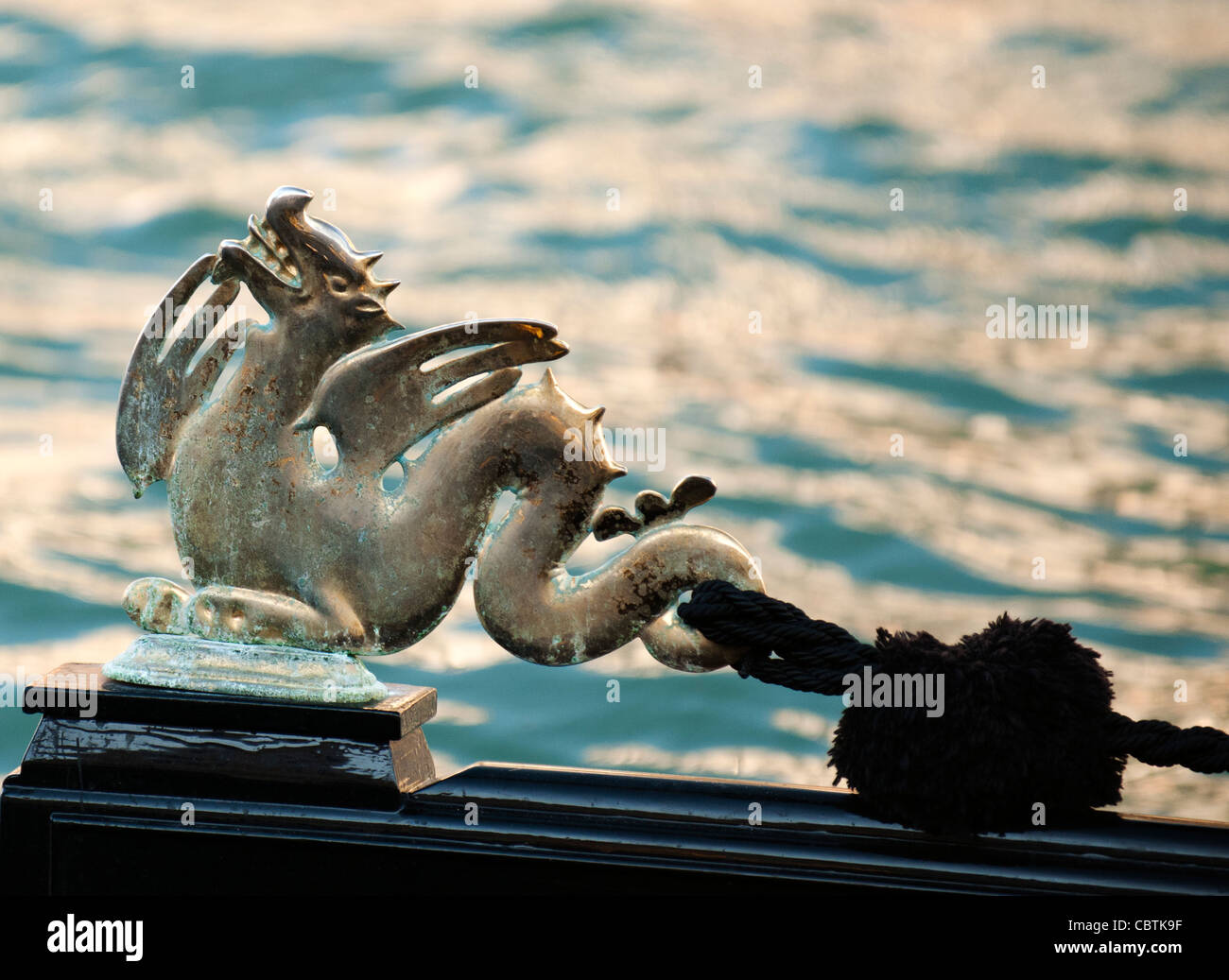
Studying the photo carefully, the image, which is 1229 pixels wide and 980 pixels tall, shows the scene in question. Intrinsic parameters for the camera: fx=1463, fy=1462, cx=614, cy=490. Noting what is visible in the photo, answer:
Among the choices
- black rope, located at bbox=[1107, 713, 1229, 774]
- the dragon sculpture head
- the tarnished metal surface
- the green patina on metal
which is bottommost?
black rope, located at bbox=[1107, 713, 1229, 774]

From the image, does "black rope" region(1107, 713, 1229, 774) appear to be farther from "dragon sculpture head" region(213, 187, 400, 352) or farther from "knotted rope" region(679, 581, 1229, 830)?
"dragon sculpture head" region(213, 187, 400, 352)

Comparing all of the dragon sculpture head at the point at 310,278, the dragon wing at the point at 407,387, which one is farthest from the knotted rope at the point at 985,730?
the dragon sculpture head at the point at 310,278

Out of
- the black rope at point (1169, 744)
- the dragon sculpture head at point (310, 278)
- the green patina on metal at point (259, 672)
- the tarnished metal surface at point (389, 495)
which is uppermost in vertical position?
the dragon sculpture head at point (310, 278)

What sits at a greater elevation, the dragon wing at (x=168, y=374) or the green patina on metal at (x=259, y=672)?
the dragon wing at (x=168, y=374)

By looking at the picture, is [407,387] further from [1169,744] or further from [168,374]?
[1169,744]

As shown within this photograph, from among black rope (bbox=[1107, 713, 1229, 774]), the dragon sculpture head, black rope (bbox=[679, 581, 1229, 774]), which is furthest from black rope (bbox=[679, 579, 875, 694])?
the dragon sculpture head

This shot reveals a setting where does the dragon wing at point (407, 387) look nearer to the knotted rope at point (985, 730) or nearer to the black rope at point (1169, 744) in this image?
the knotted rope at point (985, 730)

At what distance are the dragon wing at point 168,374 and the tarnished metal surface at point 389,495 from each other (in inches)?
0.9

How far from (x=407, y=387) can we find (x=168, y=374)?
200 millimetres

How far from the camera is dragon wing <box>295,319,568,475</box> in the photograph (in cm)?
107

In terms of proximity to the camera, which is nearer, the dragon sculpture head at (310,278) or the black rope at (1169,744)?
the black rope at (1169,744)

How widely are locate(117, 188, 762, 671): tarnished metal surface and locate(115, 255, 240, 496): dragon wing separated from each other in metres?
0.02

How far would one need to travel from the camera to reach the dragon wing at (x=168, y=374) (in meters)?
1.13
